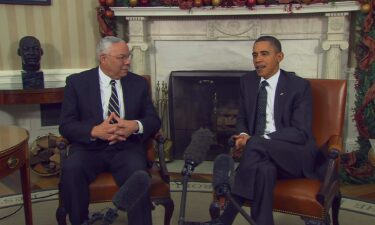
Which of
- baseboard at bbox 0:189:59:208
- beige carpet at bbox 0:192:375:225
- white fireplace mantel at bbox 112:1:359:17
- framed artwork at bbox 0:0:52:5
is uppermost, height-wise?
framed artwork at bbox 0:0:52:5

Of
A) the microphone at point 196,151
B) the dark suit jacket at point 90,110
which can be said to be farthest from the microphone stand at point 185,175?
the dark suit jacket at point 90,110

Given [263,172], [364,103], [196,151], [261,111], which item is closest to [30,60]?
[261,111]

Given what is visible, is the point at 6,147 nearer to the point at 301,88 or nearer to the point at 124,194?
the point at 124,194

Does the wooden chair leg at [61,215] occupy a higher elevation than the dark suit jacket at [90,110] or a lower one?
lower

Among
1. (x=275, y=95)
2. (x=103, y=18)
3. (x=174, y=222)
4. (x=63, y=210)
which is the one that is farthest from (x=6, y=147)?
(x=103, y=18)

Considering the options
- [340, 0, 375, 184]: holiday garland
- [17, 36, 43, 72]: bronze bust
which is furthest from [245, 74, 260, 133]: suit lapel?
[17, 36, 43, 72]: bronze bust

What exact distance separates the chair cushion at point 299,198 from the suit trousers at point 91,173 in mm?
685

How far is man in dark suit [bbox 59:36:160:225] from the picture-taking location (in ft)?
7.84

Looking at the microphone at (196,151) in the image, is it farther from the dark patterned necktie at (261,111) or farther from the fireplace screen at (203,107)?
the fireplace screen at (203,107)

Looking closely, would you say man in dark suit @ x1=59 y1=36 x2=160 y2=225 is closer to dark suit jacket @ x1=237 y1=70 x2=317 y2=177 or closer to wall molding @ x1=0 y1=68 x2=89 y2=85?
dark suit jacket @ x1=237 y1=70 x2=317 y2=177

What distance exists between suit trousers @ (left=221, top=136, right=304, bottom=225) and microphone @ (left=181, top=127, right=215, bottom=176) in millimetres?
898

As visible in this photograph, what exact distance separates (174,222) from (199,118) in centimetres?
169

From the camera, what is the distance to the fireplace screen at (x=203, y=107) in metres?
4.41

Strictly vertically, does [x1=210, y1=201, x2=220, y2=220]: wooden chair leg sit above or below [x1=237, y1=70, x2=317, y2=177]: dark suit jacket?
below
